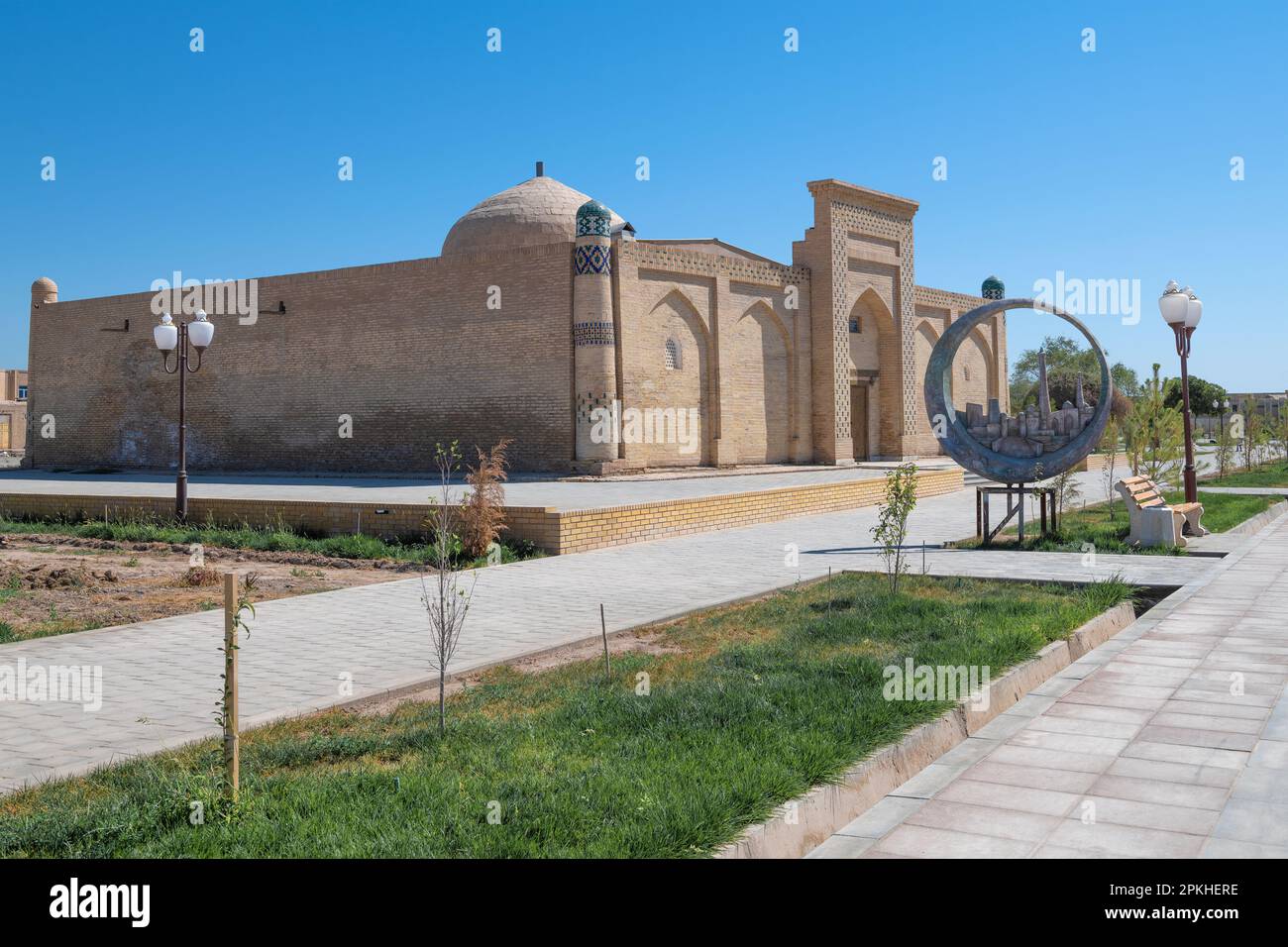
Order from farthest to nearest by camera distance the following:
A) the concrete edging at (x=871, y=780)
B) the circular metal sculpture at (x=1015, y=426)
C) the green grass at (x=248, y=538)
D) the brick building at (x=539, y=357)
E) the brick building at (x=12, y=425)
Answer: the brick building at (x=12, y=425)
the brick building at (x=539, y=357)
the circular metal sculpture at (x=1015, y=426)
the green grass at (x=248, y=538)
the concrete edging at (x=871, y=780)

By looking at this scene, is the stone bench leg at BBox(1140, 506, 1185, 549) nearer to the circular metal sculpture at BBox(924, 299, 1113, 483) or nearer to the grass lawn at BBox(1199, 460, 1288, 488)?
the circular metal sculpture at BBox(924, 299, 1113, 483)

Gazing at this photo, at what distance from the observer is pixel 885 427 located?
29.5 metres

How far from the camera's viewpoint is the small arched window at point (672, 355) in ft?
76.1

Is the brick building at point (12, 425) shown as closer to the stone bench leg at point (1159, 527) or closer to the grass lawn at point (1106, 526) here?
the grass lawn at point (1106, 526)

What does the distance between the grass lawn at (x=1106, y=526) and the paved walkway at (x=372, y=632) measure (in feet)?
1.82

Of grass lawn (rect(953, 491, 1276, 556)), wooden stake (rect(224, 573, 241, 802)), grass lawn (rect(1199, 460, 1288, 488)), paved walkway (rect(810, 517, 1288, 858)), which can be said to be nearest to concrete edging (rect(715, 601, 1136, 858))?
paved walkway (rect(810, 517, 1288, 858))

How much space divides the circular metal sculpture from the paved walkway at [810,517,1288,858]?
239 inches

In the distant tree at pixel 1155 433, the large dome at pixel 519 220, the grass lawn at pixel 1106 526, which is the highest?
the large dome at pixel 519 220

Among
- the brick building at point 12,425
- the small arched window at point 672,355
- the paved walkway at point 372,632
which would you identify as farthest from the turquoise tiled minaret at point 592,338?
the brick building at point 12,425

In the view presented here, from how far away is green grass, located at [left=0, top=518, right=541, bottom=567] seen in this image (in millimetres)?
10852

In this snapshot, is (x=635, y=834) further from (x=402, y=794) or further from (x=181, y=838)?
(x=181, y=838)

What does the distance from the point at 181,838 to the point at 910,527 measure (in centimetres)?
1107

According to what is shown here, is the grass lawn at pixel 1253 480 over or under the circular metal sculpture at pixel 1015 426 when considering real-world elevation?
under

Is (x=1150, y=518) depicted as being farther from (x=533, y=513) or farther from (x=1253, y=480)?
(x=1253, y=480)
